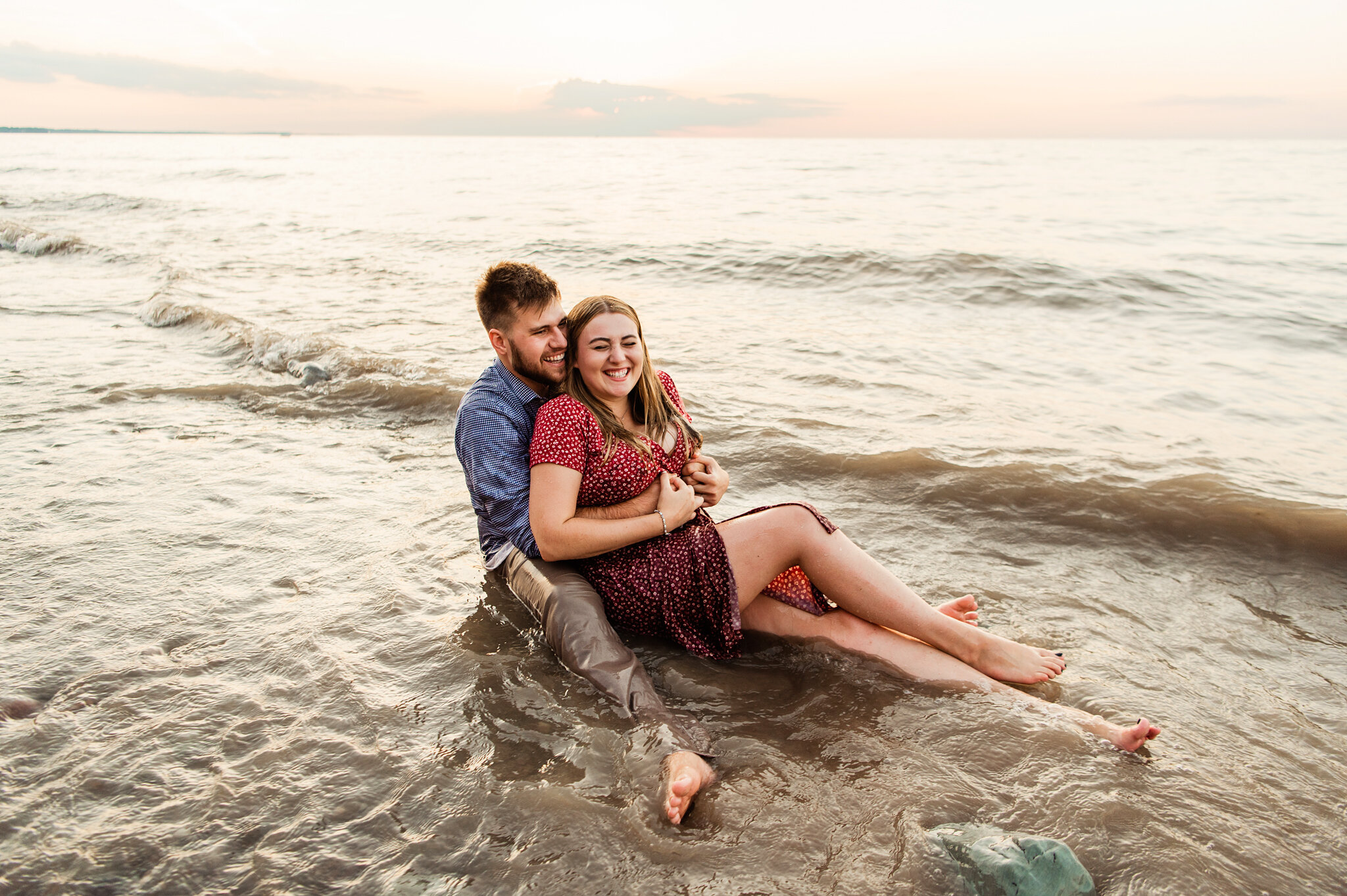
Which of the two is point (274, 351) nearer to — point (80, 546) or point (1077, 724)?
point (80, 546)

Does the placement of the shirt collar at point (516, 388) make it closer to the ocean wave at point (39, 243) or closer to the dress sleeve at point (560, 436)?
the dress sleeve at point (560, 436)

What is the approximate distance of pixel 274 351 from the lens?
28.5 feet

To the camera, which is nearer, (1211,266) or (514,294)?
(514,294)

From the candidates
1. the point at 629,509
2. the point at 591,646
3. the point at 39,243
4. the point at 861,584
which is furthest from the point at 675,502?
the point at 39,243

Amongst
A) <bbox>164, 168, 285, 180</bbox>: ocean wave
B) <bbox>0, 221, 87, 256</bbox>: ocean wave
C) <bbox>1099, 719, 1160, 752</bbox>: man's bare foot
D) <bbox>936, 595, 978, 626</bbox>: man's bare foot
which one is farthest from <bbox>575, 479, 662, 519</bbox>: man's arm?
<bbox>164, 168, 285, 180</bbox>: ocean wave

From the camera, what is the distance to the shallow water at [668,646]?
2.55 meters

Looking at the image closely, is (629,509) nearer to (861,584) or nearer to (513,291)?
(861,584)

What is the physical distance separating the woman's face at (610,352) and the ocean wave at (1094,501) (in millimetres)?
2750

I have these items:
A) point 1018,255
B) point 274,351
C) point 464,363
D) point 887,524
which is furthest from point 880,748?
point 1018,255

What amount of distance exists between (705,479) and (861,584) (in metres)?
0.83

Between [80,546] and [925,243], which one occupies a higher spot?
[925,243]

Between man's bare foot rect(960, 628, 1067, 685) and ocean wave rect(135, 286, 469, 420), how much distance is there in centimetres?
521

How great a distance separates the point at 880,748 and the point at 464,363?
6.60m

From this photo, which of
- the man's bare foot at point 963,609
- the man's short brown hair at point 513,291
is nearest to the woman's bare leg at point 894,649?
the man's bare foot at point 963,609
